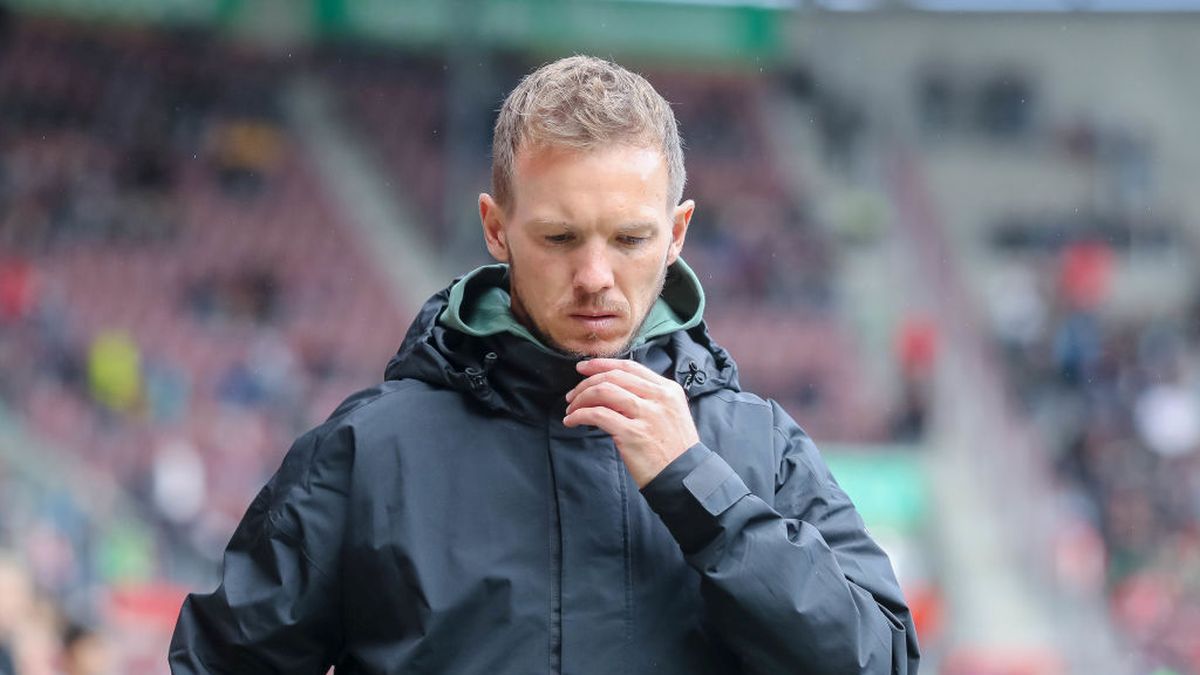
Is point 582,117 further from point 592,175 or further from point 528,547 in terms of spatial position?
point 528,547

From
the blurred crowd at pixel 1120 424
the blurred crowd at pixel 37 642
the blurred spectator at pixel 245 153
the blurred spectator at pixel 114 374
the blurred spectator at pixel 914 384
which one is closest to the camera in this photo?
the blurred crowd at pixel 37 642

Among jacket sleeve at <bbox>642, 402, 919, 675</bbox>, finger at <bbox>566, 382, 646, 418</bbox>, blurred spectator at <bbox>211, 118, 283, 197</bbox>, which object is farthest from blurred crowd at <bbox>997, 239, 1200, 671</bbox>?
finger at <bbox>566, 382, 646, 418</bbox>

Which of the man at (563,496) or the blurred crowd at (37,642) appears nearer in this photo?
the man at (563,496)

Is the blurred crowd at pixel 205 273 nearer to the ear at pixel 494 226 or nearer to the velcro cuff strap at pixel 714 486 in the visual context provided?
the ear at pixel 494 226

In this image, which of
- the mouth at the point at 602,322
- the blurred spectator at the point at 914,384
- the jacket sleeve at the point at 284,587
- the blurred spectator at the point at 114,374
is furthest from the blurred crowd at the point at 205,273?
the mouth at the point at 602,322

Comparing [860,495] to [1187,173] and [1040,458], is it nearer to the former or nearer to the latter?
[1040,458]

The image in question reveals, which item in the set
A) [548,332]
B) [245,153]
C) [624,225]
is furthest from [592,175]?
[245,153]

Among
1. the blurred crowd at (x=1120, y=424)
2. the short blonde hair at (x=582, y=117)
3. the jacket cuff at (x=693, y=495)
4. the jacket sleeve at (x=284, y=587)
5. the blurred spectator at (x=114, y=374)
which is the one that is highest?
the short blonde hair at (x=582, y=117)

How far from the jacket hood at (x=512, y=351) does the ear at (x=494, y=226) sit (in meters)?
0.05

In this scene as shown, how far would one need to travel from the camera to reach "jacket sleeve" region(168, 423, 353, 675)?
5.95 feet

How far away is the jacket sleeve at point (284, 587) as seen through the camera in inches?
71.4

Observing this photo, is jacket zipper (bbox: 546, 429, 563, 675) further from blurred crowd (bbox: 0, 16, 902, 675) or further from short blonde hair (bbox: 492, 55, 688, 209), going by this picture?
blurred crowd (bbox: 0, 16, 902, 675)

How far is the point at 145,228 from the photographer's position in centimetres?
1762

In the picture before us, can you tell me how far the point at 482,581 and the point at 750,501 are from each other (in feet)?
0.91
